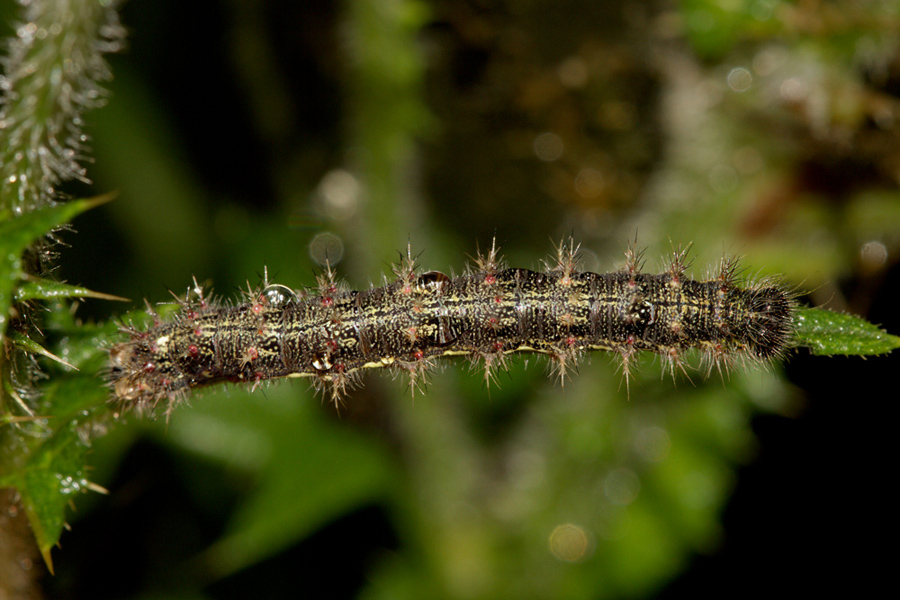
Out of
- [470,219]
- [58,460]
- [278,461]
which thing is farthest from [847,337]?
[470,219]

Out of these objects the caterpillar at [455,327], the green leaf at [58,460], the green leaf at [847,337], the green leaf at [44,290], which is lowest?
the green leaf at [58,460]

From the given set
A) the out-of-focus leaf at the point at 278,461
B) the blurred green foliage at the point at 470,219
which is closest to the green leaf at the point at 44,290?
the blurred green foliage at the point at 470,219

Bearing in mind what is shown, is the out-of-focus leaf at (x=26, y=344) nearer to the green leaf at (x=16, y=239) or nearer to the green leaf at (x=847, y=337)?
the green leaf at (x=16, y=239)

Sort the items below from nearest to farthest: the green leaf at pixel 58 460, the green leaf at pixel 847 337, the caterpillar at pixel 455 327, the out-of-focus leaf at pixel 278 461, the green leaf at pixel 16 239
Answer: the green leaf at pixel 16 239
the green leaf at pixel 847 337
the green leaf at pixel 58 460
the caterpillar at pixel 455 327
the out-of-focus leaf at pixel 278 461

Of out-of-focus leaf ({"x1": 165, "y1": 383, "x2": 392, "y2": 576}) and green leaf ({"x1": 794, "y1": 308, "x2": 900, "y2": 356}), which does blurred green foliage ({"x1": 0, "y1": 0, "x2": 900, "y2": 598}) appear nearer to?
out-of-focus leaf ({"x1": 165, "y1": 383, "x2": 392, "y2": 576})

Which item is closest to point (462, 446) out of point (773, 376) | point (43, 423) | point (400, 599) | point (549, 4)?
point (400, 599)

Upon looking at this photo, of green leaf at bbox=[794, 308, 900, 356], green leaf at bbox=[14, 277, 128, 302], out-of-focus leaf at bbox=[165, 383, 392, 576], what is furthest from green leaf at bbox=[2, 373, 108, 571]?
green leaf at bbox=[794, 308, 900, 356]
